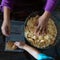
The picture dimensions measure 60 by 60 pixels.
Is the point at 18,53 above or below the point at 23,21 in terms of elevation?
below

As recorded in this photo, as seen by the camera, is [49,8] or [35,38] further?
[35,38]

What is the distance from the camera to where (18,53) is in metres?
1.08

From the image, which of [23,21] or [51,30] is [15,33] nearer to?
[23,21]

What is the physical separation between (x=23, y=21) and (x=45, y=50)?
193 mm

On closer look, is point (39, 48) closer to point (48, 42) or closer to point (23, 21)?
point (48, 42)

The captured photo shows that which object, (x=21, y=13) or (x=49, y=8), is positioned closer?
(x=49, y=8)

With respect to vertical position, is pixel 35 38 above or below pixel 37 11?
below

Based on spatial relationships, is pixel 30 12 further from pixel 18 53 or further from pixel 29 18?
pixel 18 53

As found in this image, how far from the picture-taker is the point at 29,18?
106 cm

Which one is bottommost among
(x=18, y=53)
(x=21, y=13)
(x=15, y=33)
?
(x=18, y=53)

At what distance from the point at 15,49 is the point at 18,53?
0.03m

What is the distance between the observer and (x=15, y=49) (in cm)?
107

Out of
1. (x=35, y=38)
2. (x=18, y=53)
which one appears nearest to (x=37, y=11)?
(x=35, y=38)

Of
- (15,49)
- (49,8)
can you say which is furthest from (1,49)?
(49,8)
